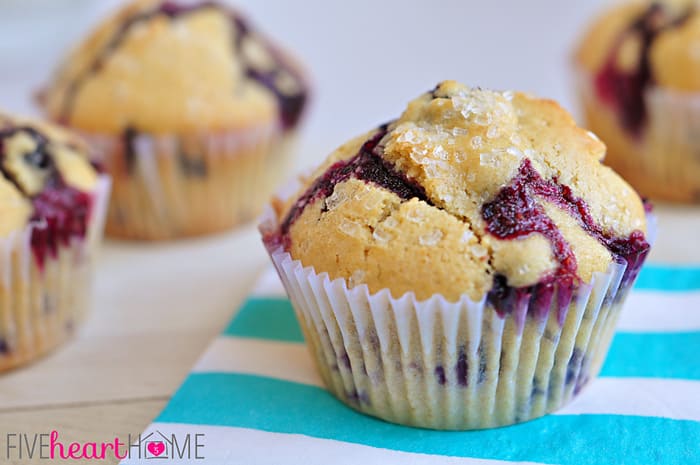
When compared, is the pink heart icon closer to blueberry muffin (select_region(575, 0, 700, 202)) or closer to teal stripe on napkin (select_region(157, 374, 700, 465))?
teal stripe on napkin (select_region(157, 374, 700, 465))

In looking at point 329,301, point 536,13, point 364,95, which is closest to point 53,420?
point 329,301

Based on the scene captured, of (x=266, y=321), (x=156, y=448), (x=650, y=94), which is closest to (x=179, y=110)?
(x=266, y=321)

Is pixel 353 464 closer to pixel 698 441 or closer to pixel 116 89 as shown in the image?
pixel 698 441

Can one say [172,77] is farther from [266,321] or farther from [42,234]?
[266,321]

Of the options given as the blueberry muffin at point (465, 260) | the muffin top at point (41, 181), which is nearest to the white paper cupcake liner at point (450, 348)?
the blueberry muffin at point (465, 260)

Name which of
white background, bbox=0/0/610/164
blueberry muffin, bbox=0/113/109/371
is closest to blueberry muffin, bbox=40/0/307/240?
blueberry muffin, bbox=0/113/109/371
